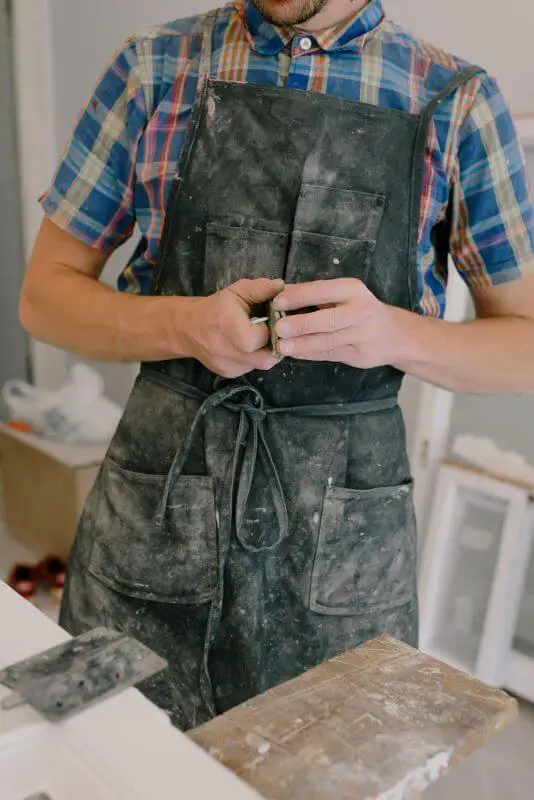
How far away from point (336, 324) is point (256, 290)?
10 centimetres

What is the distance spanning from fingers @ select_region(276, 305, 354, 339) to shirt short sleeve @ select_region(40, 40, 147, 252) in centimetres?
37

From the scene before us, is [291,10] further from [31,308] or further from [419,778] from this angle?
[419,778]

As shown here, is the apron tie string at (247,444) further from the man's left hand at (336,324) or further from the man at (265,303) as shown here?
the man's left hand at (336,324)

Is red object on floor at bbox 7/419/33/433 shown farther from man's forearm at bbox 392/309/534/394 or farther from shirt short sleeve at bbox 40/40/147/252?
man's forearm at bbox 392/309/534/394

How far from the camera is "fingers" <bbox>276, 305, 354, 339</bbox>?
826 millimetres

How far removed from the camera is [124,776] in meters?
0.47

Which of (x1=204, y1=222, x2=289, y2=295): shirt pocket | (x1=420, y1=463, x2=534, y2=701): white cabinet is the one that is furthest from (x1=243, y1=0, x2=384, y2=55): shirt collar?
(x1=420, y1=463, x2=534, y2=701): white cabinet

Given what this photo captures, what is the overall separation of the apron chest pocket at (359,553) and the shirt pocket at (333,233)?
11.9 inches

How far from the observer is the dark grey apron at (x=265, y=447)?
37.1 inches

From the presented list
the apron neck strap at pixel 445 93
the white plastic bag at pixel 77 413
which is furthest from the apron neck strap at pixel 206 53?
the white plastic bag at pixel 77 413

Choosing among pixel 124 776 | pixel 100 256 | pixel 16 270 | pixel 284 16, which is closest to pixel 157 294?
pixel 100 256

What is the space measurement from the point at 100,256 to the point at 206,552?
482 millimetres

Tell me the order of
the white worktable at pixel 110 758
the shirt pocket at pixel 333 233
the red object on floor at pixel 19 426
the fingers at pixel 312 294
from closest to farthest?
the white worktable at pixel 110 758, the fingers at pixel 312 294, the shirt pocket at pixel 333 233, the red object on floor at pixel 19 426

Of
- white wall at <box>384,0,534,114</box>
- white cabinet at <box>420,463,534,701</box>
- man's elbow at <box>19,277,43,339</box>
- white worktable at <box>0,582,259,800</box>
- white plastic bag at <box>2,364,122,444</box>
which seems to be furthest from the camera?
white plastic bag at <box>2,364,122,444</box>
